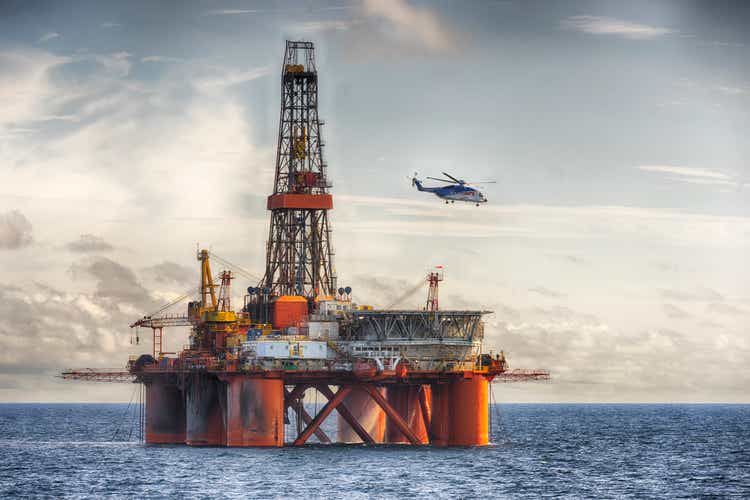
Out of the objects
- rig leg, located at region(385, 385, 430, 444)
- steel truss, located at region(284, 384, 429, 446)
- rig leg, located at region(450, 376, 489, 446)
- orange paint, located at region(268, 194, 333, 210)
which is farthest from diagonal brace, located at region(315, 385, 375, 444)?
orange paint, located at region(268, 194, 333, 210)

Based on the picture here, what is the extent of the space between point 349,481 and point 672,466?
28.4 meters

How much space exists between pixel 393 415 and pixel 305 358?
726cm

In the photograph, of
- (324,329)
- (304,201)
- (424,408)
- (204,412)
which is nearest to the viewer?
(324,329)

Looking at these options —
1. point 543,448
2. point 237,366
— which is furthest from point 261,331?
point 543,448

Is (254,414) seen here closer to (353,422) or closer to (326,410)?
(326,410)

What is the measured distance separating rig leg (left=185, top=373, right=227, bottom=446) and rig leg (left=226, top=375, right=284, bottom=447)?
19.0 ft

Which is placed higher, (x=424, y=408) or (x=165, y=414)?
(x=424, y=408)

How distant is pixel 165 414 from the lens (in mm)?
101562

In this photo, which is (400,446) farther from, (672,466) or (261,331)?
(672,466)

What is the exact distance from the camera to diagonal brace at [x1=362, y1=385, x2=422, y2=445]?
298 ft

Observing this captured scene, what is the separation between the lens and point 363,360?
89.3m

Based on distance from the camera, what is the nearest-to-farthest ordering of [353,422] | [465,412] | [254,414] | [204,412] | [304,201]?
[254,414] → [465,412] → [204,412] → [353,422] → [304,201]

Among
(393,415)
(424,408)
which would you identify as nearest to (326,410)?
(393,415)

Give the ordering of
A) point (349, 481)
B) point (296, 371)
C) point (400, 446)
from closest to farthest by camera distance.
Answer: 1. point (349, 481)
2. point (296, 371)
3. point (400, 446)
